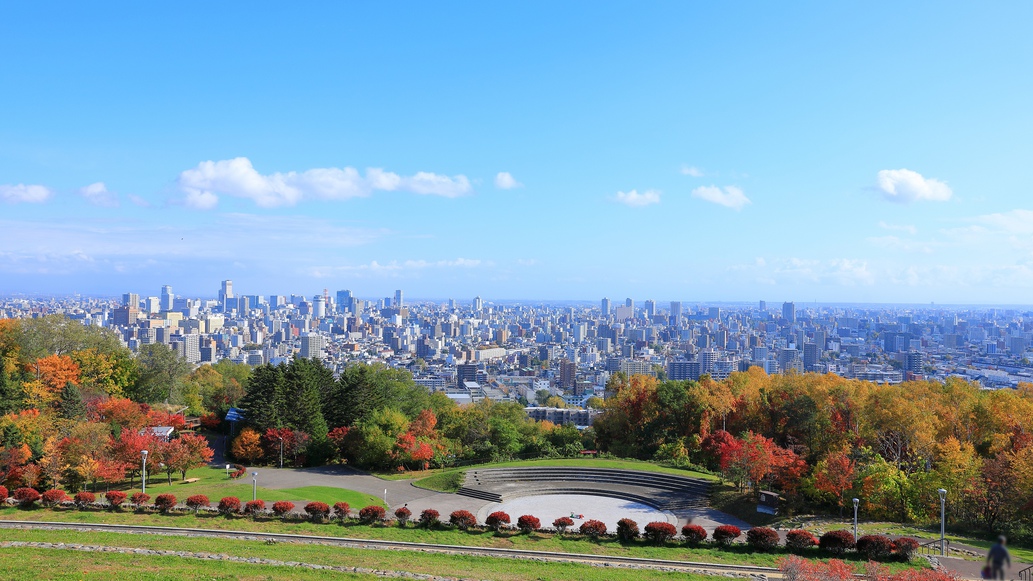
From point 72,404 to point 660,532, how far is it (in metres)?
24.9

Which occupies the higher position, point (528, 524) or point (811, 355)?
point (528, 524)

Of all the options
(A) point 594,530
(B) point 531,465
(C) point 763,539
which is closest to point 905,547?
(C) point 763,539

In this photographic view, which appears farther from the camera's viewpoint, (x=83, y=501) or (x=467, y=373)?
(x=467, y=373)

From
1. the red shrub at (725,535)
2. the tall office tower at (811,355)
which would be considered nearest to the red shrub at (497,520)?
the red shrub at (725,535)

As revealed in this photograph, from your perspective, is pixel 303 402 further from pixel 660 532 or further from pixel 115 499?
pixel 660 532

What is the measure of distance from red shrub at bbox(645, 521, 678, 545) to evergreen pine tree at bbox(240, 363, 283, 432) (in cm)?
1924

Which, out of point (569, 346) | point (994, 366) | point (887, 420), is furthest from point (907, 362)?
point (887, 420)

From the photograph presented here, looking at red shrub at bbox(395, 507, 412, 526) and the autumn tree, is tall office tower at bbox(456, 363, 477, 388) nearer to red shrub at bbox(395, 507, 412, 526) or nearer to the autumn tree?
the autumn tree

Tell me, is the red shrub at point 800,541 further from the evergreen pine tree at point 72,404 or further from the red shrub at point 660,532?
the evergreen pine tree at point 72,404

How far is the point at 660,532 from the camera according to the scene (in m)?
17.4

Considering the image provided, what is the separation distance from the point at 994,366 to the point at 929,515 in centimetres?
12167

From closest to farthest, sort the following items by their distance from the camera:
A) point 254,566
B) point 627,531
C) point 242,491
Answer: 1. point 254,566
2. point 627,531
3. point 242,491

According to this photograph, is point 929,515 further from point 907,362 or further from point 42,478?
point 907,362

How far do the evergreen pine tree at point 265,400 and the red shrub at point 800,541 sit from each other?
73.8ft
